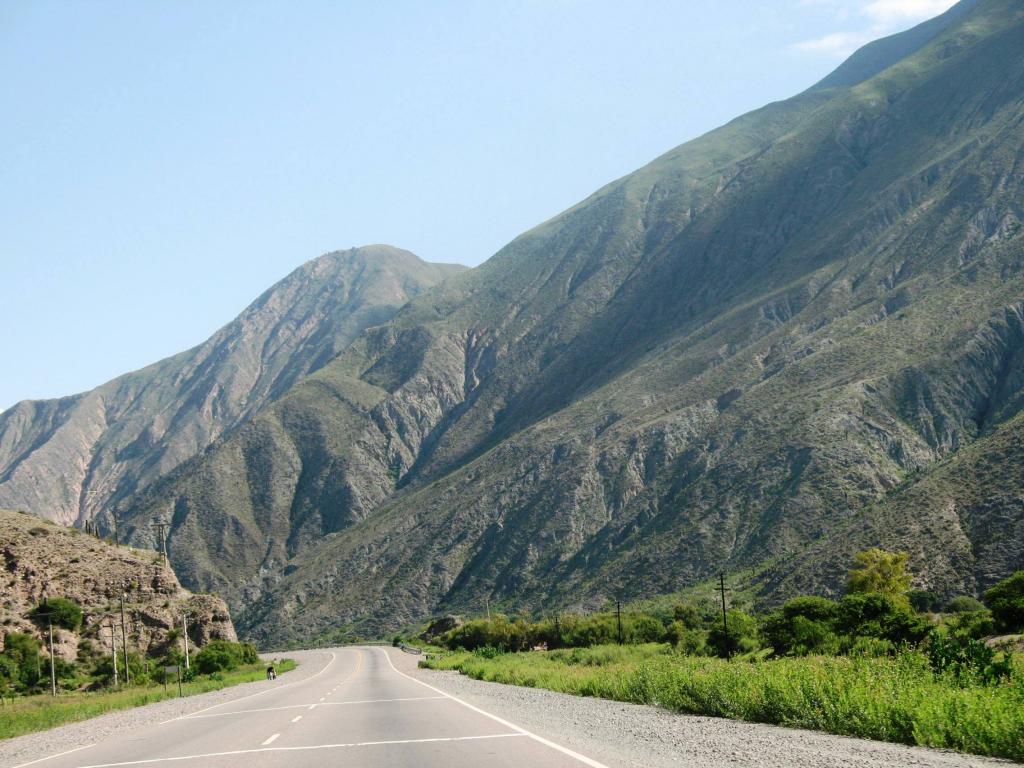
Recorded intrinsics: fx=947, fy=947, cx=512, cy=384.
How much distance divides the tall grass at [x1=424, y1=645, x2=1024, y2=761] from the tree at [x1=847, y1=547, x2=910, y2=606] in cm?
4364

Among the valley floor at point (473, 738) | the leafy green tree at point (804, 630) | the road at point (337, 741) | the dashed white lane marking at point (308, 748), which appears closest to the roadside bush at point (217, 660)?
the leafy green tree at point (804, 630)

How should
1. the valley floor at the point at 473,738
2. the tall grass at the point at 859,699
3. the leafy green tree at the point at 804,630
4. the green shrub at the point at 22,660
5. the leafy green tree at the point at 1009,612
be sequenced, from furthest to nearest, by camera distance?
the green shrub at the point at 22,660
the leafy green tree at the point at 1009,612
the leafy green tree at the point at 804,630
the valley floor at the point at 473,738
the tall grass at the point at 859,699

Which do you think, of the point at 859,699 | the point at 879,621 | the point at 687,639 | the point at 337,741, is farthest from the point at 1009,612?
the point at 337,741

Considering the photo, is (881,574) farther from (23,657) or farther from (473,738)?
(23,657)

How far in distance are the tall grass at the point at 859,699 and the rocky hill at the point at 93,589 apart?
5963 centimetres

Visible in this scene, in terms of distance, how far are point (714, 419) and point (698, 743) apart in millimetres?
99842

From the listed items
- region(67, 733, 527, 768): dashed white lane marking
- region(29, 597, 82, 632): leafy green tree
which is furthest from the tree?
region(29, 597, 82, 632): leafy green tree

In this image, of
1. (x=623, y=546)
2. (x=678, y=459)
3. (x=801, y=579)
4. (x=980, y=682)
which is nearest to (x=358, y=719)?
(x=980, y=682)

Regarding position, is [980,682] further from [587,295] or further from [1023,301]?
[587,295]

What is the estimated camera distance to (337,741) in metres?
16.1

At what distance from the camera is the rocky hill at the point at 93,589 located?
228 feet

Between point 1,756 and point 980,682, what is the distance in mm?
18613

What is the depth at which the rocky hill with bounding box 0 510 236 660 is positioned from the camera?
228ft

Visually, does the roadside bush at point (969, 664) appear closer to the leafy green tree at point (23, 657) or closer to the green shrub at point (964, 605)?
the green shrub at point (964, 605)
